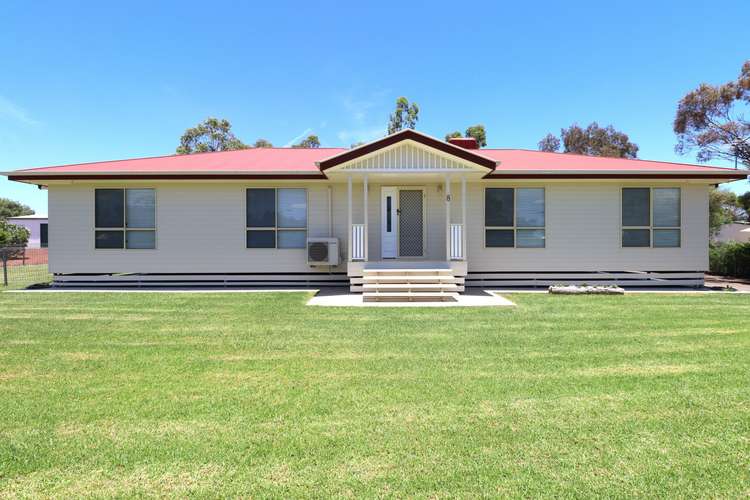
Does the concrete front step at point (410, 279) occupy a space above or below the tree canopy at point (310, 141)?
below

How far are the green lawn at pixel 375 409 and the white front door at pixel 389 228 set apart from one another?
5223mm

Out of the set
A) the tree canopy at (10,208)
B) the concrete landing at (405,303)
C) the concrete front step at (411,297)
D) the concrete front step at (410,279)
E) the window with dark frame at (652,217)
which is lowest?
the concrete landing at (405,303)

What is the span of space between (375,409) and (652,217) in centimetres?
1108

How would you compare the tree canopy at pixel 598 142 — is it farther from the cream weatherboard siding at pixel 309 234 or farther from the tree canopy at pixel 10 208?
the tree canopy at pixel 10 208

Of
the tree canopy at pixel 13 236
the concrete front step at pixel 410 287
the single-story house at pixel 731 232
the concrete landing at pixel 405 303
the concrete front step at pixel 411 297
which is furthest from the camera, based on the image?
the single-story house at pixel 731 232

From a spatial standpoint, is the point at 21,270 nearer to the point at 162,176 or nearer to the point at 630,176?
the point at 162,176

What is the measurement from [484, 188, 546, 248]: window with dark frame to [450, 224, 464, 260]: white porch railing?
1308 mm

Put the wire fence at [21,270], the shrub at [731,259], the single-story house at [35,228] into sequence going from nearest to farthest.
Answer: the wire fence at [21,270], the shrub at [731,259], the single-story house at [35,228]

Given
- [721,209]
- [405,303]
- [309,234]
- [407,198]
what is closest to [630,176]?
[407,198]

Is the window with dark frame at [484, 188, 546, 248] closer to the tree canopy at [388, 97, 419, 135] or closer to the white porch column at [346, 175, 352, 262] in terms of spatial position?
the white porch column at [346, 175, 352, 262]

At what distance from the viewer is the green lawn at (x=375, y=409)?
237 cm

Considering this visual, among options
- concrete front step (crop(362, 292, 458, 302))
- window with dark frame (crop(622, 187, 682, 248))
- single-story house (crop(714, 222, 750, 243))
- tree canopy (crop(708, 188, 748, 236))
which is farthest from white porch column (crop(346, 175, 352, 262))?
single-story house (crop(714, 222, 750, 243))

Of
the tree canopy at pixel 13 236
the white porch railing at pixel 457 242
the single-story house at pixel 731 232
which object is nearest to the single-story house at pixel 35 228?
the tree canopy at pixel 13 236

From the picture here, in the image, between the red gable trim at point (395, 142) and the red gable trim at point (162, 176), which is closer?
the red gable trim at point (395, 142)
